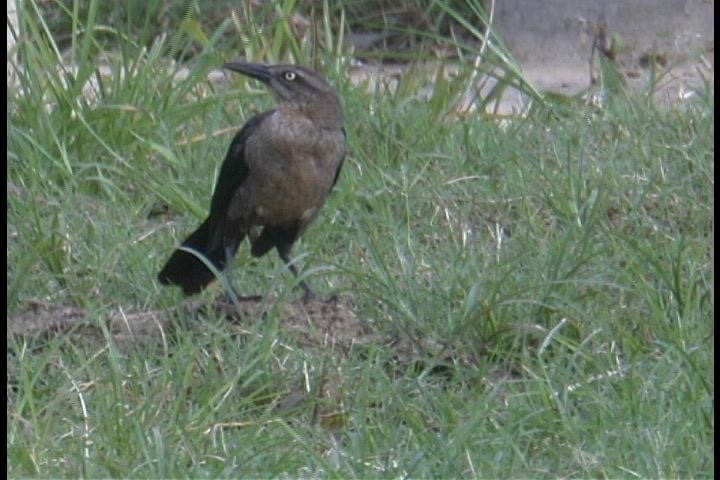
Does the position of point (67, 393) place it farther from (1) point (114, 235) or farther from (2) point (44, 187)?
(2) point (44, 187)

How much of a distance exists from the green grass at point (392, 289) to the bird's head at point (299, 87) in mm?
443

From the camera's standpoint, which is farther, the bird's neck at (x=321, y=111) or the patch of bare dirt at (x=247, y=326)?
the bird's neck at (x=321, y=111)

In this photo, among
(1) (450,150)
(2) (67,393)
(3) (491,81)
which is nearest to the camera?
(2) (67,393)

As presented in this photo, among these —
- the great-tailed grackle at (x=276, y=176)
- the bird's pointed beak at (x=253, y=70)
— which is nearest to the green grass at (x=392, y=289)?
the great-tailed grackle at (x=276, y=176)

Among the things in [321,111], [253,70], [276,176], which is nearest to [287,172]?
[276,176]

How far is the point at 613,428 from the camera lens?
4.19m

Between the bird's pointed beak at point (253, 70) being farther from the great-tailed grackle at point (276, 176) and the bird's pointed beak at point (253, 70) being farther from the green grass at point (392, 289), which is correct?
the green grass at point (392, 289)

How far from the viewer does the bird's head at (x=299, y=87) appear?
5.25 metres

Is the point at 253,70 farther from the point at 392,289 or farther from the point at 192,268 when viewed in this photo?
the point at 392,289

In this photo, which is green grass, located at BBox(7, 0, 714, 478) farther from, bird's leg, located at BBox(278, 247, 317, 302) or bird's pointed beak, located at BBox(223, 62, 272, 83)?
bird's pointed beak, located at BBox(223, 62, 272, 83)

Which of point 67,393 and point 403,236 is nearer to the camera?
point 67,393

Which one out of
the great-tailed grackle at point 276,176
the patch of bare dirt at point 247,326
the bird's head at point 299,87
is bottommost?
the patch of bare dirt at point 247,326

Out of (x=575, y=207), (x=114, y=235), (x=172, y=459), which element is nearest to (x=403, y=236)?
(x=575, y=207)

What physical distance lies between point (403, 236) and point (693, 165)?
4.08 feet
